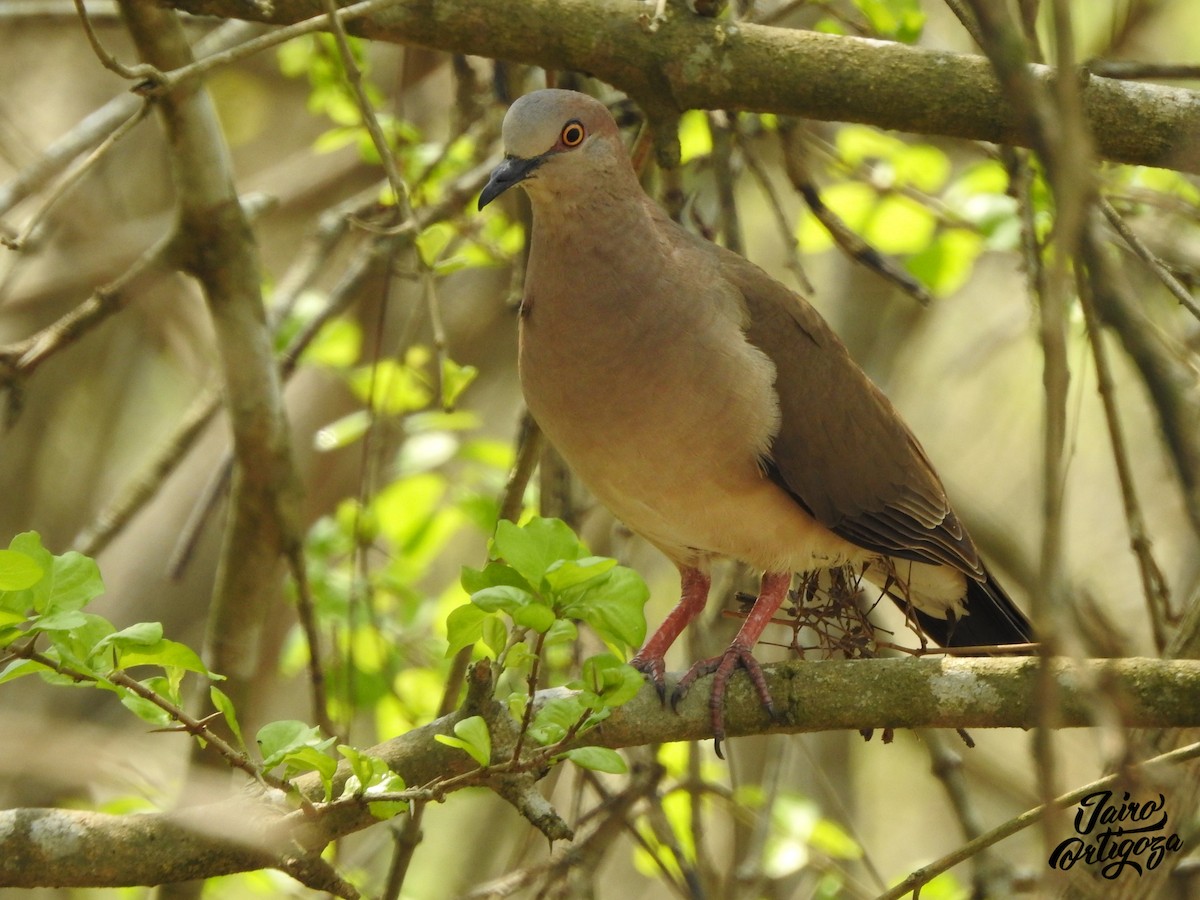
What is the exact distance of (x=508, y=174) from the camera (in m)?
3.12

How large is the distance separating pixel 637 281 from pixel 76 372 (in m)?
3.82

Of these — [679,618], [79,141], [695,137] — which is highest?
[79,141]

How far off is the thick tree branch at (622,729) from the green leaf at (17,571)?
54 cm

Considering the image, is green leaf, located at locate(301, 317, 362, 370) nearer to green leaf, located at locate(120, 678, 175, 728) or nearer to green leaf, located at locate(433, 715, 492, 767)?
green leaf, located at locate(120, 678, 175, 728)

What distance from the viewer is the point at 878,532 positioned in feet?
11.5

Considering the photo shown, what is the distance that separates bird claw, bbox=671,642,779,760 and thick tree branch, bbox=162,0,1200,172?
1264mm

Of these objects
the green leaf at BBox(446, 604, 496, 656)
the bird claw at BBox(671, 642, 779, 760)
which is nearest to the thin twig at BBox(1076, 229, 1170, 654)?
the bird claw at BBox(671, 642, 779, 760)

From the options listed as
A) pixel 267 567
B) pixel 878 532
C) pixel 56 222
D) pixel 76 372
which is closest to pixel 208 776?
pixel 267 567

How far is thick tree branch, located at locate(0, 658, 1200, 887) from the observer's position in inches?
86.8

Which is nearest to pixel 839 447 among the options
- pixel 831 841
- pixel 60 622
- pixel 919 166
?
pixel 919 166

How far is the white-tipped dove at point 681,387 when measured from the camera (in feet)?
10.2

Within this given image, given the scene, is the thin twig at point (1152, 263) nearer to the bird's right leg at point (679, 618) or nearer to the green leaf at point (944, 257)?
the bird's right leg at point (679, 618)

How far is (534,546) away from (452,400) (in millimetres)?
1075

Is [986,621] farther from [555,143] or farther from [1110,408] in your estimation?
[555,143]
